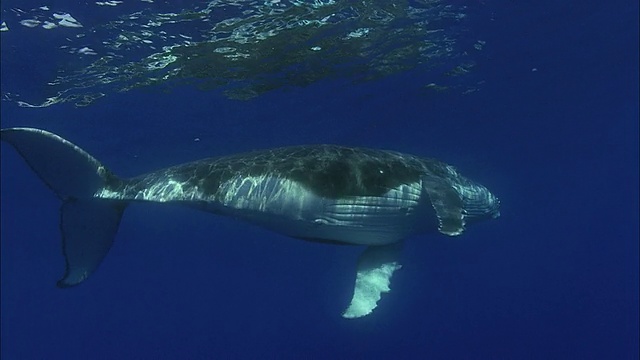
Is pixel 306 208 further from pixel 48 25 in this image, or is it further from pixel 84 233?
pixel 48 25

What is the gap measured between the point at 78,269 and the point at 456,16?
1467 centimetres

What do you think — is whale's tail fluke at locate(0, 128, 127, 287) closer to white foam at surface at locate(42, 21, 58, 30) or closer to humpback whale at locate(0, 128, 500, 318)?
humpback whale at locate(0, 128, 500, 318)

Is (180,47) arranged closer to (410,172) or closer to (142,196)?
(142,196)

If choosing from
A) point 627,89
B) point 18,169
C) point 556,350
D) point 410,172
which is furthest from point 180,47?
point 556,350

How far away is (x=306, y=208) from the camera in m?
7.30

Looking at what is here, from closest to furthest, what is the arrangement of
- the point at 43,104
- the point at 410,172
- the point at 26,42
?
the point at 410,172 < the point at 26,42 < the point at 43,104

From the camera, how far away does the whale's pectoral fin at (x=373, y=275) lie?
27.8ft

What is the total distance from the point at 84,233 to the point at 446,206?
5.97m

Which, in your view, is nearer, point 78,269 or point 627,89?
point 78,269

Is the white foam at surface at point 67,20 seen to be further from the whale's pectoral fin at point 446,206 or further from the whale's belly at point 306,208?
the whale's pectoral fin at point 446,206

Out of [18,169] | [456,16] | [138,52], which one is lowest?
[18,169]

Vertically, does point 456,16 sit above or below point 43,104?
Result: above

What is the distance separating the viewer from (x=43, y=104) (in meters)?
20.6

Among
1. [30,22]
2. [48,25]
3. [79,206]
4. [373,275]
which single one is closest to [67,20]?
[48,25]
